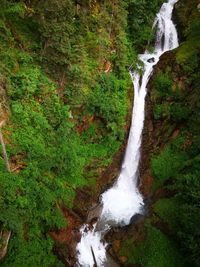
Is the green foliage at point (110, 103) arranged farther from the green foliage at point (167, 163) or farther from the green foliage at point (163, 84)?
the green foliage at point (167, 163)

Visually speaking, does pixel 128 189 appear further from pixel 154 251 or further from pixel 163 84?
pixel 163 84

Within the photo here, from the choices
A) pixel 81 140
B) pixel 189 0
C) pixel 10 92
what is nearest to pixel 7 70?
pixel 10 92

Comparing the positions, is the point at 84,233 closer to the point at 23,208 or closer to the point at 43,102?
the point at 23,208

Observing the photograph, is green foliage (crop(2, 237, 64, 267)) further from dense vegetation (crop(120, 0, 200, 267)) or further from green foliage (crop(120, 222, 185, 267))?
dense vegetation (crop(120, 0, 200, 267))

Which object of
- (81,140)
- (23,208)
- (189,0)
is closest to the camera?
(23,208)

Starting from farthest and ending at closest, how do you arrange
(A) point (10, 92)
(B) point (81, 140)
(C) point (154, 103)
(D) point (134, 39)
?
(D) point (134, 39), (C) point (154, 103), (B) point (81, 140), (A) point (10, 92)

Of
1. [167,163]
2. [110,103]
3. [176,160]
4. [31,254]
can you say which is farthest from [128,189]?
[31,254]
